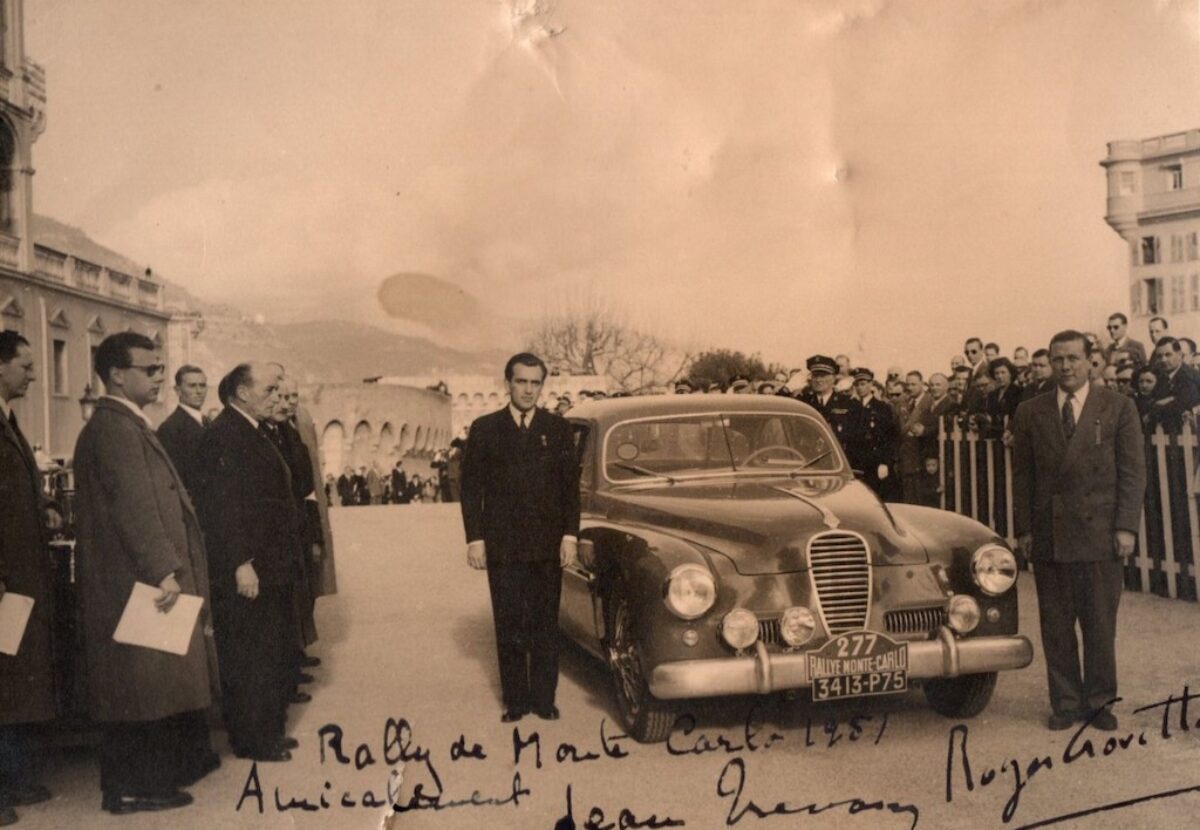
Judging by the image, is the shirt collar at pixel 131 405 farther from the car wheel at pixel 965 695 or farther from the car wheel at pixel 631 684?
the car wheel at pixel 965 695

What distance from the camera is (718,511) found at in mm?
4562

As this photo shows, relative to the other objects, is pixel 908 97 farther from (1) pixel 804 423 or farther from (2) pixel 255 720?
(2) pixel 255 720

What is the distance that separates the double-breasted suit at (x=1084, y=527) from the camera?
4.48m

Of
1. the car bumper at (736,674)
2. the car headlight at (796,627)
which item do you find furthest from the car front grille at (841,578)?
the car bumper at (736,674)

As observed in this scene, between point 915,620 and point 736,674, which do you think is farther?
point 915,620

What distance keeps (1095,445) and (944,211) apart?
60.7 inches

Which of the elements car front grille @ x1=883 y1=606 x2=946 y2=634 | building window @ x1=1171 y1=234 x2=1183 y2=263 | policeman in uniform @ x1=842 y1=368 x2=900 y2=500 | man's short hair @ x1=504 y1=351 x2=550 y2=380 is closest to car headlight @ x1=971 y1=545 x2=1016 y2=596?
car front grille @ x1=883 y1=606 x2=946 y2=634


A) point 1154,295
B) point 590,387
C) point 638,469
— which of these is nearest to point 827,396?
point 590,387

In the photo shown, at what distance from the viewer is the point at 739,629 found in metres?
4.00

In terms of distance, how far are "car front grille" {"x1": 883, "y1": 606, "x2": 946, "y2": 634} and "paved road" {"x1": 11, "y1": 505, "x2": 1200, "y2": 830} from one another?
45cm

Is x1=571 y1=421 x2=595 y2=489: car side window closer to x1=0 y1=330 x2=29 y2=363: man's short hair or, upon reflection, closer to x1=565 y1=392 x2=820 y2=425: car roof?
x1=565 y1=392 x2=820 y2=425: car roof

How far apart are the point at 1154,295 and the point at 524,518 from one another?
3.82 metres

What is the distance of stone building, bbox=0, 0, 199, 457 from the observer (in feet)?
13.7

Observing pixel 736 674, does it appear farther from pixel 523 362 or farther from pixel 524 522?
pixel 523 362
